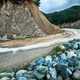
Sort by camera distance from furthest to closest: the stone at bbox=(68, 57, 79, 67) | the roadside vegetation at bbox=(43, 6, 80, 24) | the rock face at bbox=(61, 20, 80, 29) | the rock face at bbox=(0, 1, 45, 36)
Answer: the rock face at bbox=(61, 20, 80, 29), the roadside vegetation at bbox=(43, 6, 80, 24), the rock face at bbox=(0, 1, 45, 36), the stone at bbox=(68, 57, 79, 67)

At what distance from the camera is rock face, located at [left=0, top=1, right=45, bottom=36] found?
46.9 feet

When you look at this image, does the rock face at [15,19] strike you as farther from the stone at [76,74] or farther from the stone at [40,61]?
the stone at [76,74]

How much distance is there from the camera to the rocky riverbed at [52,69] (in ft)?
35.8

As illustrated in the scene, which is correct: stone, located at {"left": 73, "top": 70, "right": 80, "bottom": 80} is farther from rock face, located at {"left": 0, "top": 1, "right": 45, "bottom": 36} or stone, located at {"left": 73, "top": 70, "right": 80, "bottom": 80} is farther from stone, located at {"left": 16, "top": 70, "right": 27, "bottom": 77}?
rock face, located at {"left": 0, "top": 1, "right": 45, "bottom": 36}

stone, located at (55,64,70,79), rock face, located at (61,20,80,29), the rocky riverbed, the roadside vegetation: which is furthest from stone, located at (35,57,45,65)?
rock face, located at (61,20,80,29)

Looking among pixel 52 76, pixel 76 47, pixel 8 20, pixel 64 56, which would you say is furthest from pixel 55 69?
pixel 8 20

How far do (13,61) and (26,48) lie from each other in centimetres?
75

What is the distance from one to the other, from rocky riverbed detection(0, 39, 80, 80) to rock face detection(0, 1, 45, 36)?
2323 millimetres

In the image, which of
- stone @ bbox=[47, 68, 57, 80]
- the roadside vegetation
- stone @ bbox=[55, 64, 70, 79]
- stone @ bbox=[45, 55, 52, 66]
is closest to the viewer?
stone @ bbox=[47, 68, 57, 80]

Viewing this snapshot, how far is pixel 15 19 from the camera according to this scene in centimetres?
1428

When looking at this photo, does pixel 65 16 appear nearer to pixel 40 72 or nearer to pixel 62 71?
pixel 62 71

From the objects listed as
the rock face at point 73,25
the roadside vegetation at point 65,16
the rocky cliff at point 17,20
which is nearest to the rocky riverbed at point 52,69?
the rocky cliff at point 17,20

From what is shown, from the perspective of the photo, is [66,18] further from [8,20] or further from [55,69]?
[55,69]

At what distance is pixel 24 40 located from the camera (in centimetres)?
1349
